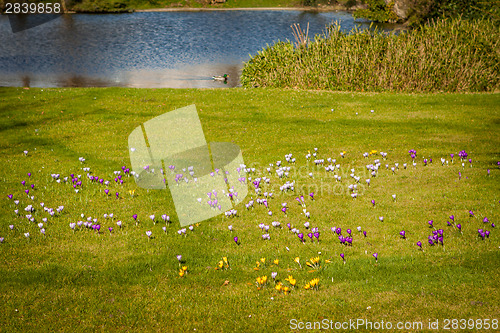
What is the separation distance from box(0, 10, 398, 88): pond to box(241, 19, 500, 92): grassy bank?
1663mm

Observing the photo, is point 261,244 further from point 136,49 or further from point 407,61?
point 136,49

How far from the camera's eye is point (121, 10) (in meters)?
65.4

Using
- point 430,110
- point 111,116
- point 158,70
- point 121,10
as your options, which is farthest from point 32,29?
point 430,110

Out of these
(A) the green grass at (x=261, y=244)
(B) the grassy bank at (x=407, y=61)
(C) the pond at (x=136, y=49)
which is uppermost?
(B) the grassy bank at (x=407, y=61)

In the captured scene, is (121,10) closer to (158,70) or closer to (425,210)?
(158,70)

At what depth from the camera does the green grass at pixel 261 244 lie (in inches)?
185

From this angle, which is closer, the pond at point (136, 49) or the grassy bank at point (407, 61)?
the grassy bank at point (407, 61)

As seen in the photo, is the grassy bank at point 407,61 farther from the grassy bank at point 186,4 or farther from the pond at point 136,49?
the grassy bank at point 186,4

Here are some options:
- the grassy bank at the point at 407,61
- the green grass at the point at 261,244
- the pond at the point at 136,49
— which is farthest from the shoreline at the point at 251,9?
the green grass at the point at 261,244

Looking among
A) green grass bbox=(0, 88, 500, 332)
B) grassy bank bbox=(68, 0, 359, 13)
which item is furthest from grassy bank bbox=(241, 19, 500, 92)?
grassy bank bbox=(68, 0, 359, 13)

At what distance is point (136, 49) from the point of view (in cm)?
3353

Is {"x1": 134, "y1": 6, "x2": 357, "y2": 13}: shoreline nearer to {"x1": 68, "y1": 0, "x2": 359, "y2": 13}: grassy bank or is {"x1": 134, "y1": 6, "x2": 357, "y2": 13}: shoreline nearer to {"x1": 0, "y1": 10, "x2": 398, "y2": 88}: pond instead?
{"x1": 68, "y1": 0, "x2": 359, "y2": 13}: grassy bank

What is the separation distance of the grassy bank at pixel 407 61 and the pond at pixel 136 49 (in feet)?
5.46

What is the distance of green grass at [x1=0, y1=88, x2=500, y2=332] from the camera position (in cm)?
470
